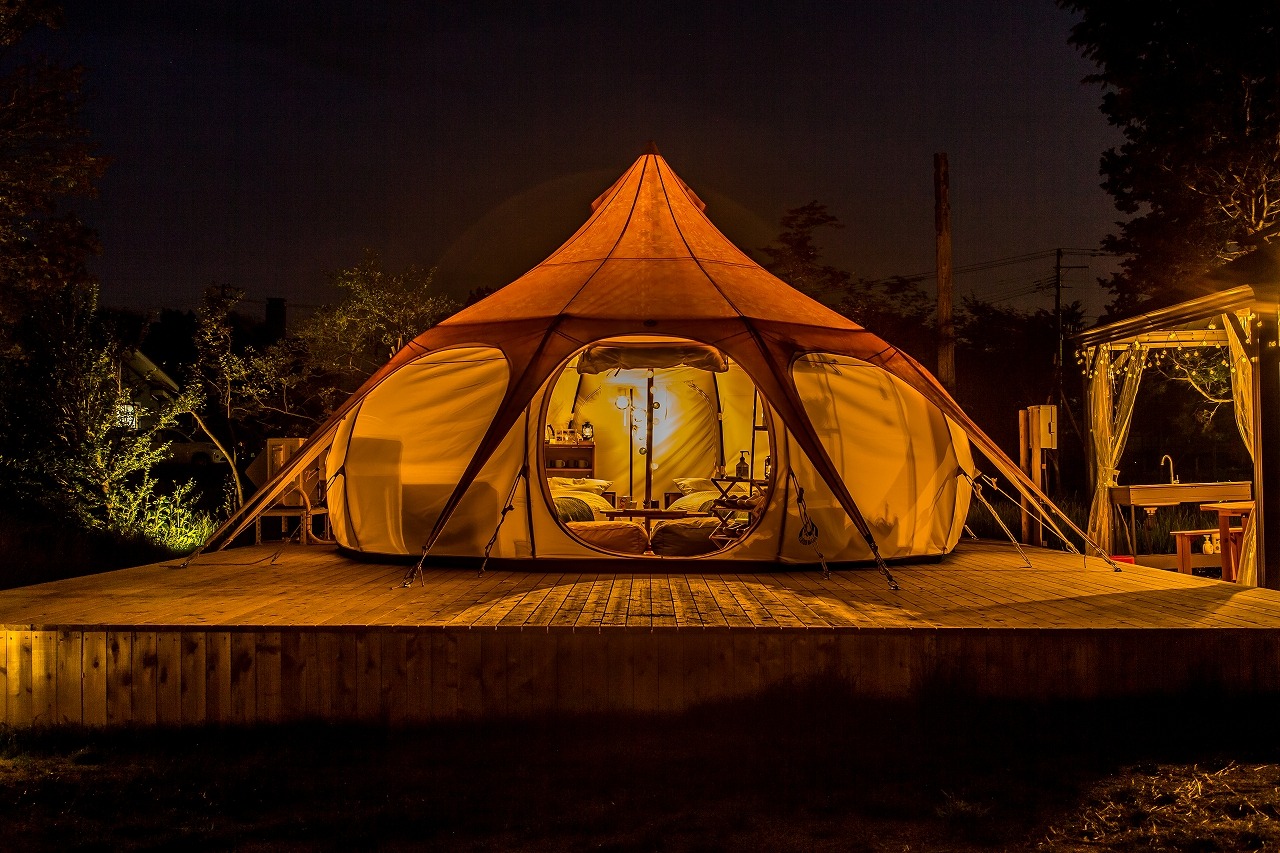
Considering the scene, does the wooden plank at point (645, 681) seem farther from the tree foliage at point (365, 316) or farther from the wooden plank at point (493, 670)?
the tree foliage at point (365, 316)

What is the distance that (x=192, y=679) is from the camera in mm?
4637

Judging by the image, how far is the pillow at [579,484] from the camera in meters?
9.65

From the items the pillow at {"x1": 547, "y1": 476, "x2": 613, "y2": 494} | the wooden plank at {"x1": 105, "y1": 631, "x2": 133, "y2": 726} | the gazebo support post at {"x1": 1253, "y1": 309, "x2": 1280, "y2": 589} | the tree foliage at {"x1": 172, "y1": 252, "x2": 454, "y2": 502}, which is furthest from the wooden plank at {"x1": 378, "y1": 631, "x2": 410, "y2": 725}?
the tree foliage at {"x1": 172, "y1": 252, "x2": 454, "y2": 502}

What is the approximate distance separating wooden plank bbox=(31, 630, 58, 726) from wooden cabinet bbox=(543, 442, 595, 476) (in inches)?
238

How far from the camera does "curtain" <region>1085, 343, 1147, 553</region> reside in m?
8.82

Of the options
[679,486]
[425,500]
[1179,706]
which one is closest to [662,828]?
[1179,706]

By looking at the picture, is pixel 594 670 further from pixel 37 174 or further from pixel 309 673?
pixel 37 174

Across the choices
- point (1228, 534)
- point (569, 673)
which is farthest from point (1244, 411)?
point (569, 673)

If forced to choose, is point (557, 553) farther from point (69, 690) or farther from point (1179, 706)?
point (1179, 706)

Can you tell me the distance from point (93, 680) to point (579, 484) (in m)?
5.61

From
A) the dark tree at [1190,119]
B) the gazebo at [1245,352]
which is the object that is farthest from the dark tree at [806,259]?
the gazebo at [1245,352]

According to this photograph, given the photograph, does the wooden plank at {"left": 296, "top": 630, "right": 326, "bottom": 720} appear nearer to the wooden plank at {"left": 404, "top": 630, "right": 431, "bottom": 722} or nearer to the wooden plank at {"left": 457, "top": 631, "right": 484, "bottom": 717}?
the wooden plank at {"left": 404, "top": 630, "right": 431, "bottom": 722}

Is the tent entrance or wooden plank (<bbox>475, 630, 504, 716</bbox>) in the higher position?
the tent entrance

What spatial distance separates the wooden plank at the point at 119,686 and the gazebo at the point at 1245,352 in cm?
625
